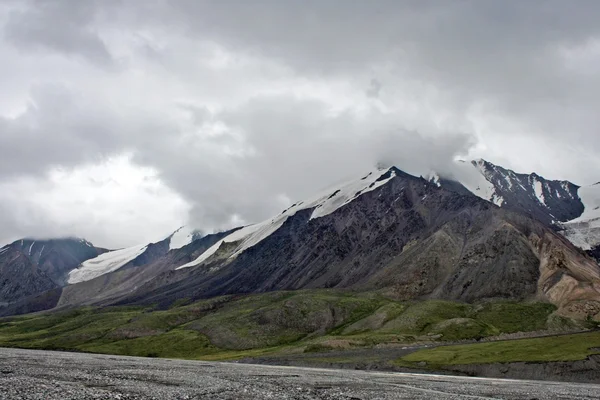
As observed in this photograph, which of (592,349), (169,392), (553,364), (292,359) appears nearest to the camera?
(169,392)

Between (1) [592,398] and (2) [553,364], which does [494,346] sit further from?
(1) [592,398]

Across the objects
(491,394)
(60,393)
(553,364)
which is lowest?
(553,364)

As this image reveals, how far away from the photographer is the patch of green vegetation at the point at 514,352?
138250 millimetres

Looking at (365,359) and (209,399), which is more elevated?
(209,399)

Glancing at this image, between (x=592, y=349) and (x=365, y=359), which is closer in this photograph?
(x=592, y=349)

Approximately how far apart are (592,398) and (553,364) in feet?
199

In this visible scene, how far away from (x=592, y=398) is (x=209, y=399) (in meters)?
58.6

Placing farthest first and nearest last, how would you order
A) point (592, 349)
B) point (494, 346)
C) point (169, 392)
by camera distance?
1. point (494, 346)
2. point (592, 349)
3. point (169, 392)

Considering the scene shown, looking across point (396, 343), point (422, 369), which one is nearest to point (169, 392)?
point (422, 369)

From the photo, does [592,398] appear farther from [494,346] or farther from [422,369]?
[494,346]

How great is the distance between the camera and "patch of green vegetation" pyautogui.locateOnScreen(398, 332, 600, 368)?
454 ft

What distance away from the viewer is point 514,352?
14825 centimetres

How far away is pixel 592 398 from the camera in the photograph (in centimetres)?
7375

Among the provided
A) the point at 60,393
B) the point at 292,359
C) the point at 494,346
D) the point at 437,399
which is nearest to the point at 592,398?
the point at 437,399
